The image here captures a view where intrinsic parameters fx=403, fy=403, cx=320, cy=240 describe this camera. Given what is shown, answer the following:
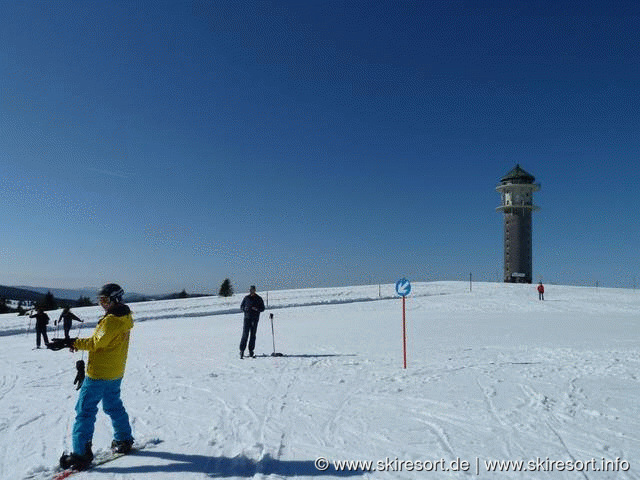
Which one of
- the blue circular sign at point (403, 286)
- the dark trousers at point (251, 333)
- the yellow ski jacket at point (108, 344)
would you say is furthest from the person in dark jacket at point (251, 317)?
the yellow ski jacket at point (108, 344)

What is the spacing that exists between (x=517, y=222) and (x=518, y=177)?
7.24 m

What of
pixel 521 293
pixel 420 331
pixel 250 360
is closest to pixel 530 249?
pixel 521 293

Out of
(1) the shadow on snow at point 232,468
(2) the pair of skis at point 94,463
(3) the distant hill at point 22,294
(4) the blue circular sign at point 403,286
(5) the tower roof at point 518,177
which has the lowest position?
(3) the distant hill at point 22,294

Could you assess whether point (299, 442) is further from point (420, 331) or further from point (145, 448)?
point (420, 331)

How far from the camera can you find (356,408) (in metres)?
6.32

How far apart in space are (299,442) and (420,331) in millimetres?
12694

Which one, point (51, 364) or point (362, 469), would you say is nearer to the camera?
point (362, 469)

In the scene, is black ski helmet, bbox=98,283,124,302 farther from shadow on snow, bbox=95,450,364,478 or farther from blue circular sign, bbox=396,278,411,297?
blue circular sign, bbox=396,278,411,297

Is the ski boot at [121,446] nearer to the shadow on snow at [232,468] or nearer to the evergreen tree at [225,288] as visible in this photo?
the shadow on snow at [232,468]

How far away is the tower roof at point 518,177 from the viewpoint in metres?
63.5

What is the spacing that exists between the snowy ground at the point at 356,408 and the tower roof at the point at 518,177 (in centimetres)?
5424

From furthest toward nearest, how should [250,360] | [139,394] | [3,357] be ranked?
[3,357] → [250,360] → [139,394]

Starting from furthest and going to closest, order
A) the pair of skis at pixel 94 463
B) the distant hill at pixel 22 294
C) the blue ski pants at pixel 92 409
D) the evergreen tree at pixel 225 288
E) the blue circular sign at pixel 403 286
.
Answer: the distant hill at pixel 22 294
the evergreen tree at pixel 225 288
the blue circular sign at pixel 403 286
the blue ski pants at pixel 92 409
the pair of skis at pixel 94 463

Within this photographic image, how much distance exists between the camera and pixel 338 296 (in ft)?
117
